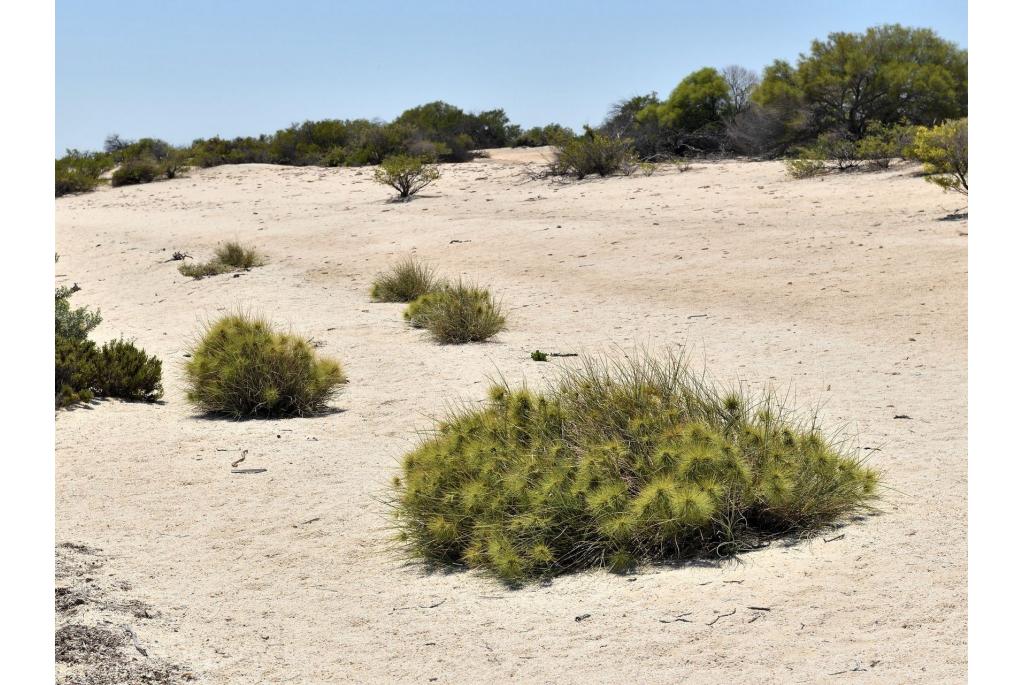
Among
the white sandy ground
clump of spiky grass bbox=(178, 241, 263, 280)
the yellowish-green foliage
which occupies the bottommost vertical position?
the white sandy ground

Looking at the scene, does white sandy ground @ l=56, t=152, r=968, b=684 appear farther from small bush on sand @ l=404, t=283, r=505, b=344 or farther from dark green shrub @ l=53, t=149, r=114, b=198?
dark green shrub @ l=53, t=149, r=114, b=198

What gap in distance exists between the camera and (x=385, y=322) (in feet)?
38.1

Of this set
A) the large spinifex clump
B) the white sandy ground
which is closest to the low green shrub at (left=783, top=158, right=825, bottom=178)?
the white sandy ground

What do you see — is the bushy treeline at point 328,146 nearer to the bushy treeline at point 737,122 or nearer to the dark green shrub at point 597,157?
the bushy treeline at point 737,122

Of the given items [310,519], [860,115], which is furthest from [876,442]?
[860,115]

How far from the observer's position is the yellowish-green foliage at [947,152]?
14.2 meters

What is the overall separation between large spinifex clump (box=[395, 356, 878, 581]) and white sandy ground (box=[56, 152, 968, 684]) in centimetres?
17

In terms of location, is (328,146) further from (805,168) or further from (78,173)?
(805,168)

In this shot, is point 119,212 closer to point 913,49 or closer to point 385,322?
point 385,322

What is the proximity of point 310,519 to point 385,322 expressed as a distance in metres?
6.02

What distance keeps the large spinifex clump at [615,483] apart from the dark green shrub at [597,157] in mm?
17260

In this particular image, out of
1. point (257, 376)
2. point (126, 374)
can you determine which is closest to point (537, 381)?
point (257, 376)

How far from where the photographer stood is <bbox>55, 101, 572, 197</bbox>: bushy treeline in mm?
29797

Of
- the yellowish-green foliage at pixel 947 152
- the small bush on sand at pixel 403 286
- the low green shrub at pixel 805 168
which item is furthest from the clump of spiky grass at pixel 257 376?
the low green shrub at pixel 805 168
